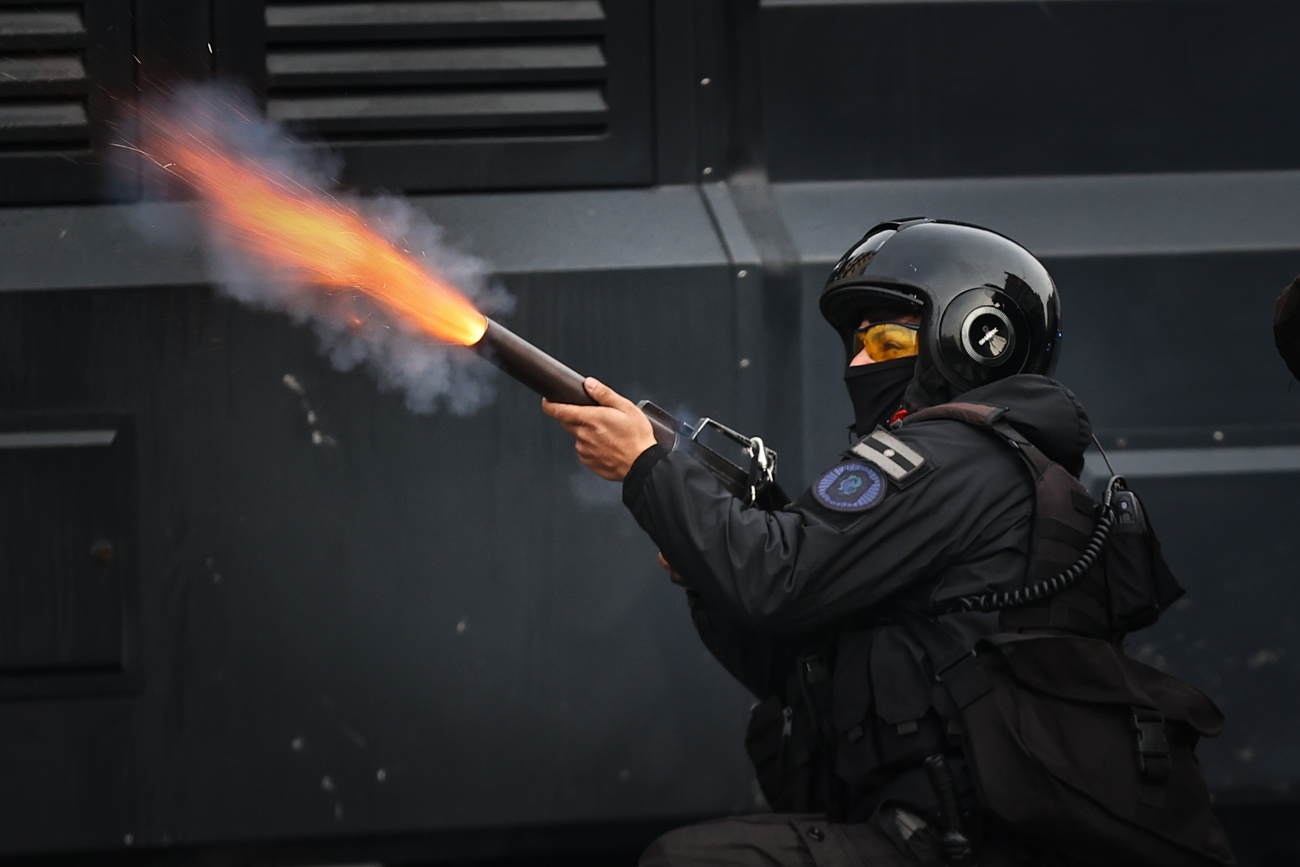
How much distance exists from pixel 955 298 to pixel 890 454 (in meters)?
0.37

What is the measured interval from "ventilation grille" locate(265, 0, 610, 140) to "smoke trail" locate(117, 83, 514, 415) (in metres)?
0.09

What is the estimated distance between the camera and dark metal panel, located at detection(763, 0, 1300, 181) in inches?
124

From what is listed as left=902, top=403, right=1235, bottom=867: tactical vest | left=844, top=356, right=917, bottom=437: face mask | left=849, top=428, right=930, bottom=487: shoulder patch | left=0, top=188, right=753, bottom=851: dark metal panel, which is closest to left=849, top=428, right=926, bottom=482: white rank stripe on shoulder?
left=849, top=428, right=930, bottom=487: shoulder patch

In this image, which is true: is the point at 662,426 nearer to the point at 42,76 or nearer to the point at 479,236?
the point at 479,236

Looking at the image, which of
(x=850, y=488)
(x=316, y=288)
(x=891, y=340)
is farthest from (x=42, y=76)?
(x=850, y=488)

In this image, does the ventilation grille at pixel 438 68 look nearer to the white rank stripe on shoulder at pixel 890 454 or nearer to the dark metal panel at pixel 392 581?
the dark metal panel at pixel 392 581

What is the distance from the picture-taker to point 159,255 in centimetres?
290

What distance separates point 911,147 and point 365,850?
2205 millimetres

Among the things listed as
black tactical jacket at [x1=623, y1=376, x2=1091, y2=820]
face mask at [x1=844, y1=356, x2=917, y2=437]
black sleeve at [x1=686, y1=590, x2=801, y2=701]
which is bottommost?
black sleeve at [x1=686, y1=590, x2=801, y2=701]

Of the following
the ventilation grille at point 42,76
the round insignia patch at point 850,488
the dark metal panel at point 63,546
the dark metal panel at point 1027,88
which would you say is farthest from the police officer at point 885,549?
the ventilation grille at point 42,76

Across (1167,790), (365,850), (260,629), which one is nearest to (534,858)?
(365,850)

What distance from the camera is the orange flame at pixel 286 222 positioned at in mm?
2631

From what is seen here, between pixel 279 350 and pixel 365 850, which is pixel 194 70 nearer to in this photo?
pixel 279 350

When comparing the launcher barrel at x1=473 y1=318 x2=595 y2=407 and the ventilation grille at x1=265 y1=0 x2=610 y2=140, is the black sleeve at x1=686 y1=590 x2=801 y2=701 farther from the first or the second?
the ventilation grille at x1=265 y1=0 x2=610 y2=140
